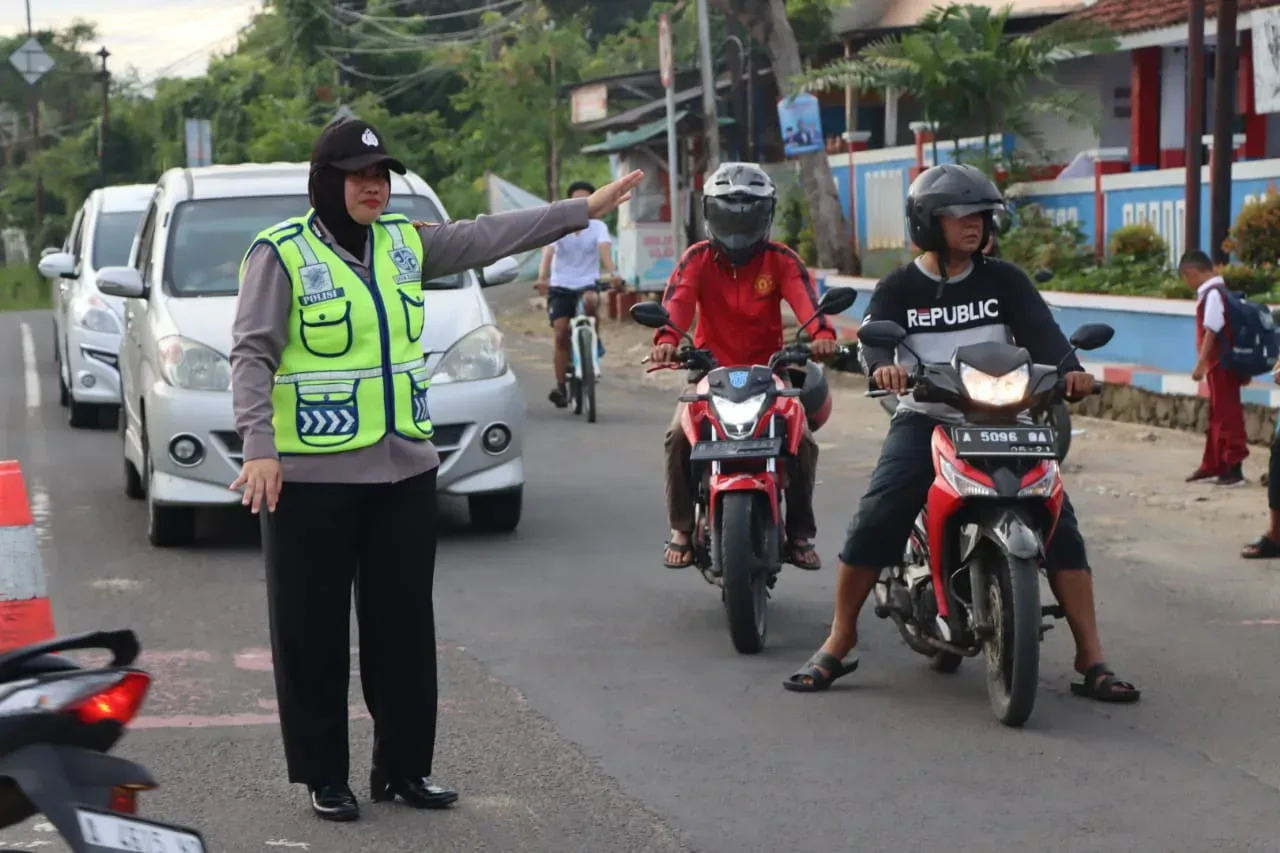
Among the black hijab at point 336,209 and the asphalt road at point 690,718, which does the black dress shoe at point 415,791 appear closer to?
the asphalt road at point 690,718

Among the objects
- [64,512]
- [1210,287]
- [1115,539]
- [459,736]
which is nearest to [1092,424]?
[1210,287]

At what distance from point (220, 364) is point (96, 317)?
672 centimetres

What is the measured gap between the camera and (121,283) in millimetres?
10539

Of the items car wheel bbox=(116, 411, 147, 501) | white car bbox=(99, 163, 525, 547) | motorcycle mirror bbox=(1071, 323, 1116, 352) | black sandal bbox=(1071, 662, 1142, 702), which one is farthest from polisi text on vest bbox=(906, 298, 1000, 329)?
car wheel bbox=(116, 411, 147, 501)

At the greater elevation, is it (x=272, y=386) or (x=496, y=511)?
(x=272, y=386)

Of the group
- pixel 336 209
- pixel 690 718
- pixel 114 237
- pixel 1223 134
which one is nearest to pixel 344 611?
pixel 336 209

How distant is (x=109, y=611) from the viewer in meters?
8.79

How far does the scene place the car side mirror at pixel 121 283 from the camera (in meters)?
10.5

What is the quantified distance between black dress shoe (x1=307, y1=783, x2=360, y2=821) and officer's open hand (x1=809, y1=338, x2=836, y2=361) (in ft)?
9.92

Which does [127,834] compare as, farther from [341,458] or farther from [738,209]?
[738,209]

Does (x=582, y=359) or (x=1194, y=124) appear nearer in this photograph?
(x=582, y=359)

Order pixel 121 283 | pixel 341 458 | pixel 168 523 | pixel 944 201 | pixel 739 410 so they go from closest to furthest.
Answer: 1. pixel 341 458
2. pixel 944 201
3. pixel 739 410
4. pixel 168 523
5. pixel 121 283

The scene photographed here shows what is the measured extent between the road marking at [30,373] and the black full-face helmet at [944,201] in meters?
13.3

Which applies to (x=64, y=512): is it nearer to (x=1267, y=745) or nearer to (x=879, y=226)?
(x=1267, y=745)
